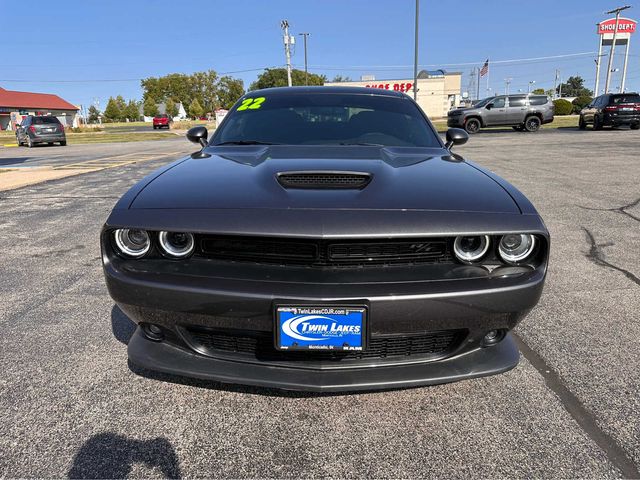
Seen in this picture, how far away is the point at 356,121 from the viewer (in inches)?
122

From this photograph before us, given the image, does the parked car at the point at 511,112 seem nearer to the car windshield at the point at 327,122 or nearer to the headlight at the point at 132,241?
the car windshield at the point at 327,122

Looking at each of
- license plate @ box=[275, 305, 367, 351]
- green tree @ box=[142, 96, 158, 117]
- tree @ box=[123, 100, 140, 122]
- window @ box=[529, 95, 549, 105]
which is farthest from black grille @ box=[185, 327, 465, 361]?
tree @ box=[123, 100, 140, 122]

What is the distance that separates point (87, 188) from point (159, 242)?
7149mm

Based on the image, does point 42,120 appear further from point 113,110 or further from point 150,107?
point 113,110

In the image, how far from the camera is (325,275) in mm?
1706

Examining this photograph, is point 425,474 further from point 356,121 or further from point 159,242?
point 356,121

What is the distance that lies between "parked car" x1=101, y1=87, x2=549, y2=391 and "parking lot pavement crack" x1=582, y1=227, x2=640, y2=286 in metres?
2.21

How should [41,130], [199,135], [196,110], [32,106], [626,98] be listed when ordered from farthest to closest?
1. [196,110]
2. [32,106]
3. [41,130]
4. [626,98]
5. [199,135]

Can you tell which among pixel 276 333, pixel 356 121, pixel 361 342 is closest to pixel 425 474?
pixel 361 342

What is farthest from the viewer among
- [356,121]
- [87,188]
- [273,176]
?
[87,188]

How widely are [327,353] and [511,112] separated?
77.7 ft

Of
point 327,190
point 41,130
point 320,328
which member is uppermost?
point 41,130

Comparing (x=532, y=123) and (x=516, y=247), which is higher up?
(x=532, y=123)

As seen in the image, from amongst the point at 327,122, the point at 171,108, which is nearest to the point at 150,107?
the point at 171,108
